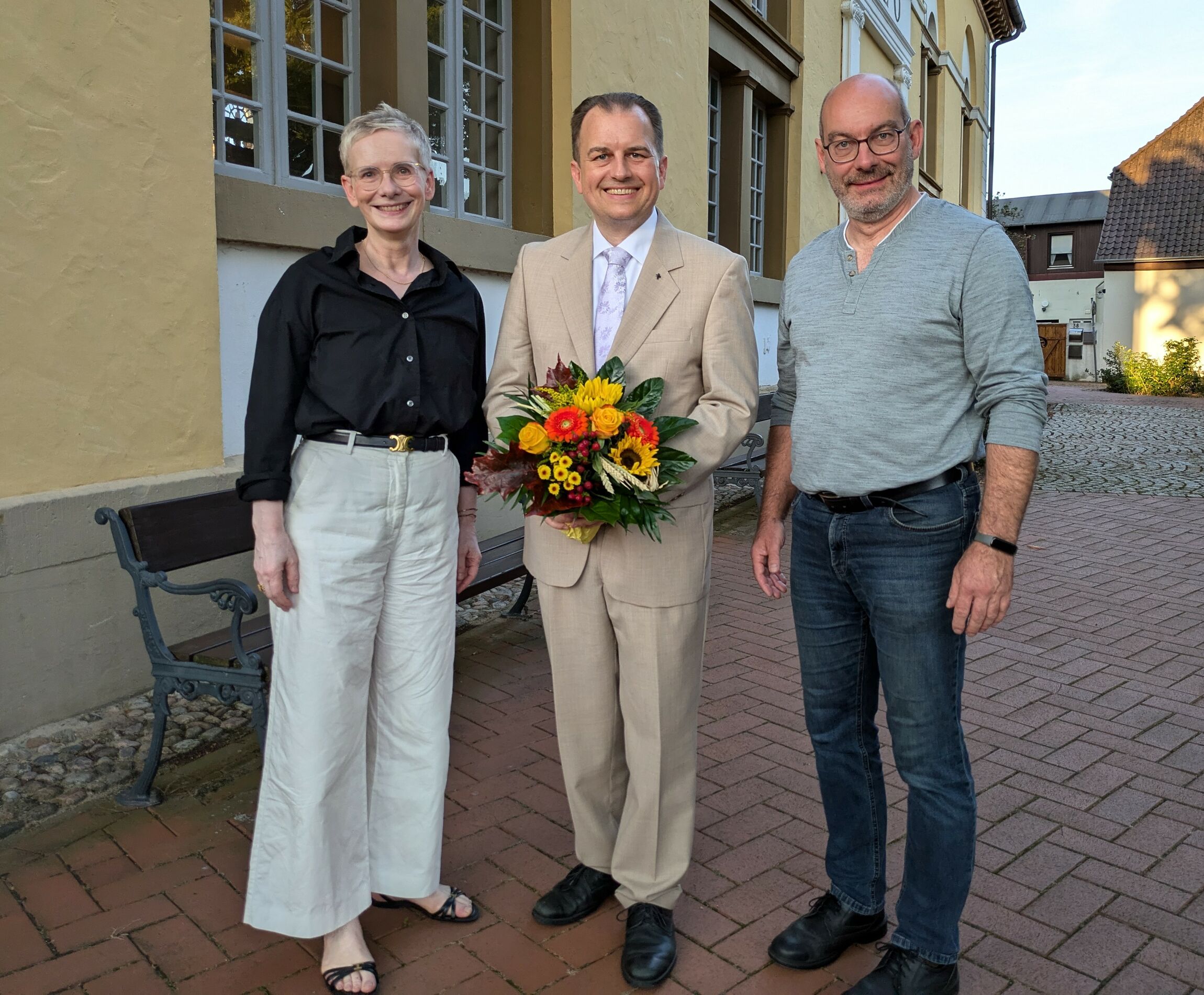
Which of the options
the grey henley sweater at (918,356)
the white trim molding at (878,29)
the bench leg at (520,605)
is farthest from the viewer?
the white trim molding at (878,29)

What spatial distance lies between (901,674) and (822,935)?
0.82m

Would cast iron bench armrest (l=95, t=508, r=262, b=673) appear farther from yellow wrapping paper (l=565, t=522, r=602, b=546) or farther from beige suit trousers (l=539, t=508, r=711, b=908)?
yellow wrapping paper (l=565, t=522, r=602, b=546)

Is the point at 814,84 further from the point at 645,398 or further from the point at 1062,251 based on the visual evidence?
the point at 1062,251

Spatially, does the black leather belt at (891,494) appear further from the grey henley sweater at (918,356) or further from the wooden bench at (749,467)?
the wooden bench at (749,467)

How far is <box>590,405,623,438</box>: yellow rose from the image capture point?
2.46m

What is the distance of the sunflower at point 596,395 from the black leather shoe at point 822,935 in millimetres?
1517

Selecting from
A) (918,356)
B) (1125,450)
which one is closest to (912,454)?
(918,356)

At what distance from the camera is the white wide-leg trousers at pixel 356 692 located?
272 cm

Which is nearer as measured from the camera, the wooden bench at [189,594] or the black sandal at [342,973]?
the black sandal at [342,973]

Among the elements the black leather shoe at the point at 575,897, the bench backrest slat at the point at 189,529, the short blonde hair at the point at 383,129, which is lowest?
the black leather shoe at the point at 575,897

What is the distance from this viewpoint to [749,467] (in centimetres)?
901

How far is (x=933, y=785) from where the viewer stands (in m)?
2.57

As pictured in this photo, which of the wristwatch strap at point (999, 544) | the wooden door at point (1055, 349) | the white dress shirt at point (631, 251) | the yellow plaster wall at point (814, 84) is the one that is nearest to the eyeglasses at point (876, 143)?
the white dress shirt at point (631, 251)

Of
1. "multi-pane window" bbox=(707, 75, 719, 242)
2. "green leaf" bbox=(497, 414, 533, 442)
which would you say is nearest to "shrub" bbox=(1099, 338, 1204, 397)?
"multi-pane window" bbox=(707, 75, 719, 242)
